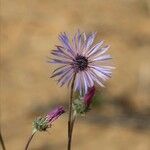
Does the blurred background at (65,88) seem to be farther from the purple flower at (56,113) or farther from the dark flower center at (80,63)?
the dark flower center at (80,63)

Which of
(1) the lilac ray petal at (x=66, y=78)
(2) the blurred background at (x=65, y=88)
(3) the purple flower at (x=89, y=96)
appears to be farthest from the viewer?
(2) the blurred background at (x=65, y=88)

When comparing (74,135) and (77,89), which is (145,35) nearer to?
(74,135)

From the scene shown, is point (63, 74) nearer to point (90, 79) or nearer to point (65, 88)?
point (90, 79)

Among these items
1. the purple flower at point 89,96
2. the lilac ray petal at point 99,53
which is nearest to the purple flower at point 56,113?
the purple flower at point 89,96

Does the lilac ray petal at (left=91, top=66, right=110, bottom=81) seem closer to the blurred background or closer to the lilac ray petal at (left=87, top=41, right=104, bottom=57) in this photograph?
the lilac ray petal at (left=87, top=41, right=104, bottom=57)

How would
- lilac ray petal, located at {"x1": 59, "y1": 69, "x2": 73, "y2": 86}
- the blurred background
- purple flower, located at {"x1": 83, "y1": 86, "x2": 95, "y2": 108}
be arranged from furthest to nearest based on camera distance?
the blurred background
purple flower, located at {"x1": 83, "y1": 86, "x2": 95, "y2": 108}
lilac ray petal, located at {"x1": 59, "y1": 69, "x2": 73, "y2": 86}

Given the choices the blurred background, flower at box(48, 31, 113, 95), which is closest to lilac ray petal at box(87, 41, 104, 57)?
flower at box(48, 31, 113, 95)
